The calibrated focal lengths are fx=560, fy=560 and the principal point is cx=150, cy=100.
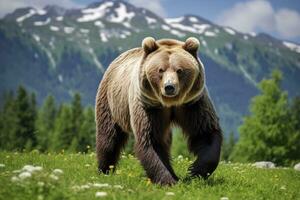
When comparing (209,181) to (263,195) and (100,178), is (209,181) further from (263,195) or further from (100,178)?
(100,178)

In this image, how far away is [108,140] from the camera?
1135cm

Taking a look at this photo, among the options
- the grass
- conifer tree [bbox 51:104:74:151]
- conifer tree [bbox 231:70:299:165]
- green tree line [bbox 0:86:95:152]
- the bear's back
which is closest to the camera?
the grass

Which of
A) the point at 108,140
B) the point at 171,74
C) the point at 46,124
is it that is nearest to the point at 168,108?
the point at 171,74

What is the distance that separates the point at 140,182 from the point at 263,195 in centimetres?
189

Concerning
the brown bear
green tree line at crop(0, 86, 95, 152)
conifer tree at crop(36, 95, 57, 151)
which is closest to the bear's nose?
the brown bear

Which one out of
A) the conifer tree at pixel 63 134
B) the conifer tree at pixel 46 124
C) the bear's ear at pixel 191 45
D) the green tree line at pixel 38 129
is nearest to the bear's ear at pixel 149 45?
the bear's ear at pixel 191 45

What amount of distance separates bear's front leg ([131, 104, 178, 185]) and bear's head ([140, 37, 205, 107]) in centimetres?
32

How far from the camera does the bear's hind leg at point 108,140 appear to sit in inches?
448

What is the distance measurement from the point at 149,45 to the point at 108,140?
2.93 m

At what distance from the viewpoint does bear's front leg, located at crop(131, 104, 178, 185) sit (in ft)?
29.2

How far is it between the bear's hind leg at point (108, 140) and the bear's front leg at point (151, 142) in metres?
2.00

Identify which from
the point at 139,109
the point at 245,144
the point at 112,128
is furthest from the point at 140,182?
the point at 245,144

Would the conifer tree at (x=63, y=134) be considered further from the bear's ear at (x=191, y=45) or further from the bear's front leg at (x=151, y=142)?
the bear's ear at (x=191, y=45)

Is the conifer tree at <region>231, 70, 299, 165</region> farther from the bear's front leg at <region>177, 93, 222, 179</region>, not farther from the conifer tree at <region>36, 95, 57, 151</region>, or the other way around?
the bear's front leg at <region>177, 93, 222, 179</region>
